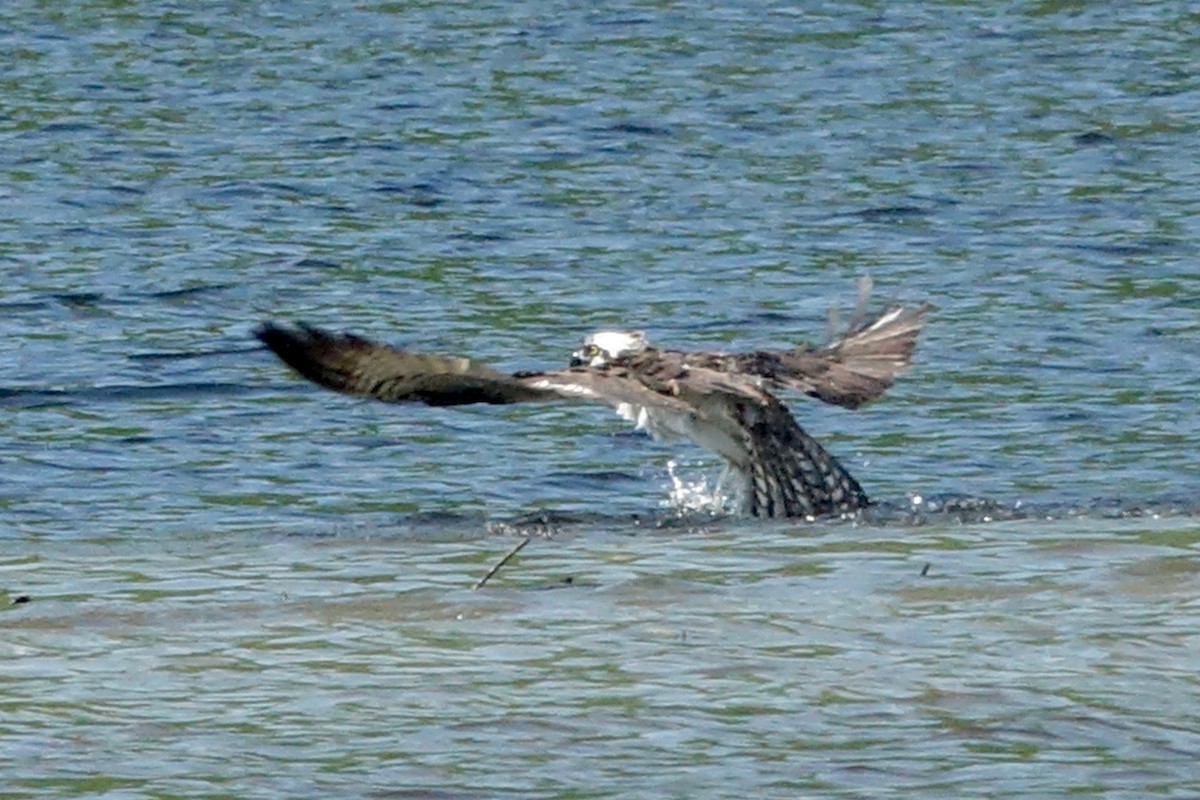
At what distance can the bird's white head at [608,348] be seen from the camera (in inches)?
355

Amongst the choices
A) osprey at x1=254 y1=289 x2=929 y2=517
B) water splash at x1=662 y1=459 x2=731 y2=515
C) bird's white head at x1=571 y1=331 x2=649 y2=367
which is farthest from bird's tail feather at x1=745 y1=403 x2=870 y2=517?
bird's white head at x1=571 y1=331 x2=649 y2=367

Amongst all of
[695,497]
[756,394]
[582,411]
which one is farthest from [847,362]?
[582,411]

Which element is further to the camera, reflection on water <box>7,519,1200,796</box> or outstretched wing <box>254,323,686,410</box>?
outstretched wing <box>254,323,686,410</box>

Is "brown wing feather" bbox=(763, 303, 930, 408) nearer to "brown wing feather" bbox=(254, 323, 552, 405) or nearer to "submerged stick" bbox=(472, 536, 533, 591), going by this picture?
"submerged stick" bbox=(472, 536, 533, 591)

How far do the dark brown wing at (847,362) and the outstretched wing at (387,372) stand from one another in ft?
4.48

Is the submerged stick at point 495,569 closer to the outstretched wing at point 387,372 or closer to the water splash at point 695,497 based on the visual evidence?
the outstretched wing at point 387,372

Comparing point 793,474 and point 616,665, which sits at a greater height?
point 616,665

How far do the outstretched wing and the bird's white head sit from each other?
1.18m

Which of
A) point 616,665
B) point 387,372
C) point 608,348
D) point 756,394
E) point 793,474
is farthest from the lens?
point 793,474

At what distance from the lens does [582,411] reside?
11359 mm

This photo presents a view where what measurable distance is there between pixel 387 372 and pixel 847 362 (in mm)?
2189

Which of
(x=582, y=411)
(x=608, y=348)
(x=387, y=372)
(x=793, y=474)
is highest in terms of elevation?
(x=387, y=372)

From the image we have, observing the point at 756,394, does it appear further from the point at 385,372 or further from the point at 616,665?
the point at 616,665

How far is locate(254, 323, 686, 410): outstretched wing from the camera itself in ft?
24.6
